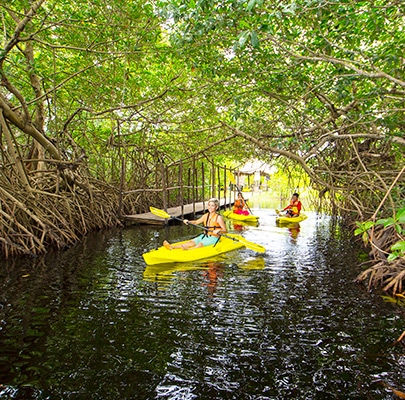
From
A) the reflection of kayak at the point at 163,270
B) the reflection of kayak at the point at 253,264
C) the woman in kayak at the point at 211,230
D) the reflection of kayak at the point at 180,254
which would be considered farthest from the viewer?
the woman in kayak at the point at 211,230

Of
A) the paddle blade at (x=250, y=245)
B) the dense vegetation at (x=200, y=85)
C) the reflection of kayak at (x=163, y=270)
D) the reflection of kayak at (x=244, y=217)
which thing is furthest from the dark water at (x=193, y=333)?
the reflection of kayak at (x=244, y=217)

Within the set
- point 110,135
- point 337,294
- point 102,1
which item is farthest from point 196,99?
point 337,294

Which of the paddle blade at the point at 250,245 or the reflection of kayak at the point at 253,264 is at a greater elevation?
the paddle blade at the point at 250,245

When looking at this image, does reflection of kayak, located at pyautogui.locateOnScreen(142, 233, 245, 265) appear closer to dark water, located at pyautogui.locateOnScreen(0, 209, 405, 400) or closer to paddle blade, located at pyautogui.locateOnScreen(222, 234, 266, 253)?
dark water, located at pyautogui.locateOnScreen(0, 209, 405, 400)

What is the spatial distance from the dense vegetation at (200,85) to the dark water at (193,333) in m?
1.49

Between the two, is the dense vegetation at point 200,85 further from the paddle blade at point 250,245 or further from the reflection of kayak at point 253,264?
the reflection of kayak at point 253,264

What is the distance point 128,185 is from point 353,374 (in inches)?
424

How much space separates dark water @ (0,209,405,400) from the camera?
255 cm

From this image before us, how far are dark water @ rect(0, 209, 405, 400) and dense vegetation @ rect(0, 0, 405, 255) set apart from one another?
4.88 ft

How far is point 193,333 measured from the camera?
11.0 feet

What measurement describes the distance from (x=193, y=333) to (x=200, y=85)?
5672 mm

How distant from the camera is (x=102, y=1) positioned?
212 inches

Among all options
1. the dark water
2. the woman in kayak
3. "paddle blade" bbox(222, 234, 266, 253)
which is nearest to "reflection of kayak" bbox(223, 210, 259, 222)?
"paddle blade" bbox(222, 234, 266, 253)

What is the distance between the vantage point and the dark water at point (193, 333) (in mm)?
2549
